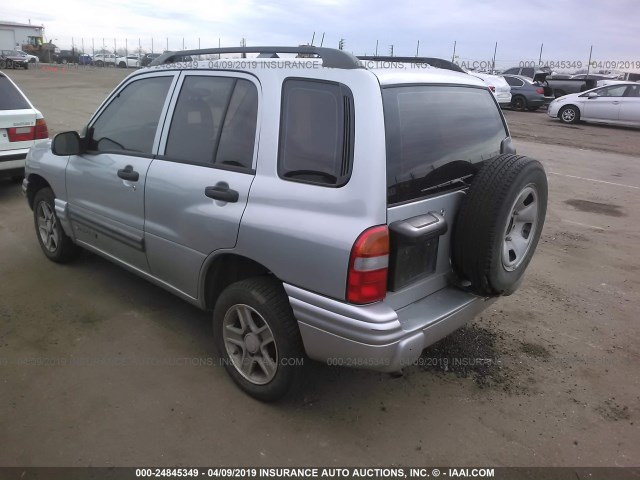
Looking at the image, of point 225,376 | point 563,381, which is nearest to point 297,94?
point 225,376

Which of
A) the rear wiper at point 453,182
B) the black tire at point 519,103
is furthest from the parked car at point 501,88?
the rear wiper at point 453,182

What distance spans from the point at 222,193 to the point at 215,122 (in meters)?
0.50

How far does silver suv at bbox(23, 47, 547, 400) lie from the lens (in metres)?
2.35

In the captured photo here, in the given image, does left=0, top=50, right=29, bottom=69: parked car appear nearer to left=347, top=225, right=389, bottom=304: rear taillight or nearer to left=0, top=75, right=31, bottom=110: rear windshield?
left=0, top=75, right=31, bottom=110: rear windshield

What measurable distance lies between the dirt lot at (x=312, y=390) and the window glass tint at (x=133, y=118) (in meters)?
1.23

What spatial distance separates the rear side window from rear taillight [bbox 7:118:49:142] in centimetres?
499

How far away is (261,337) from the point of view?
283 centimetres

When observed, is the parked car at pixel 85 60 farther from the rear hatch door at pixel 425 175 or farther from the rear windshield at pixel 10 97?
the rear hatch door at pixel 425 175

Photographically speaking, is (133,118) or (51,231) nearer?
(133,118)

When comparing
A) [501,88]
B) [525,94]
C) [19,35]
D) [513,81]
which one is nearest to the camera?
[501,88]

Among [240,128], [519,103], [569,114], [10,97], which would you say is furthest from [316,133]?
[519,103]

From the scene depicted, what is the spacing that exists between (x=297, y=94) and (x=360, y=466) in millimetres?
1873

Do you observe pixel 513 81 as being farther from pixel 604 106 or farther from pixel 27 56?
pixel 27 56

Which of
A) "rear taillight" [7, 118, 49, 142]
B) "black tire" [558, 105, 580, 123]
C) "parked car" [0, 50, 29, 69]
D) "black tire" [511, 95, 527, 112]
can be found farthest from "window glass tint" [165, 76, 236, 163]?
"parked car" [0, 50, 29, 69]
